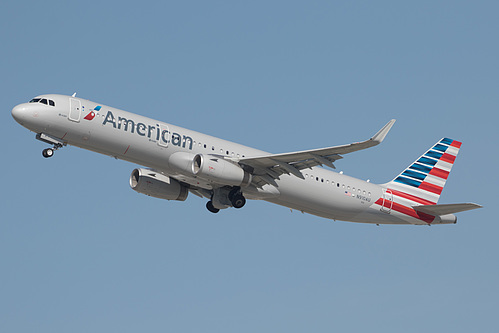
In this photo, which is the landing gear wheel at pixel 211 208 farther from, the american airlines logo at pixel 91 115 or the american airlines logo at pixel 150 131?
the american airlines logo at pixel 91 115

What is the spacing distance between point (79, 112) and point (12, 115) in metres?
3.42

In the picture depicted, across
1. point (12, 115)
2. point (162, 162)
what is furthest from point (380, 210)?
point (12, 115)

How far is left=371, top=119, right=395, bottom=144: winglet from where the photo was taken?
35.9 metres

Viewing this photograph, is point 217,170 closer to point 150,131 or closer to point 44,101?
point 150,131

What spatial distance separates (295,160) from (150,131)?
26.0ft

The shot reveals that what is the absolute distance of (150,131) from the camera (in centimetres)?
4019

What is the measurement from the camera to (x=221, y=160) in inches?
1612

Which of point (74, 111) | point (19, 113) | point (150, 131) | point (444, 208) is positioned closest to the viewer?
point (19, 113)

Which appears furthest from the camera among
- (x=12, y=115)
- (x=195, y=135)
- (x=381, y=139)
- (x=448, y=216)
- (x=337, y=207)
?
(x=448, y=216)

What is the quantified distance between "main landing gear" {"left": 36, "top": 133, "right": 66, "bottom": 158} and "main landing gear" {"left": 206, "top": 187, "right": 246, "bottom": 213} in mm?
9387

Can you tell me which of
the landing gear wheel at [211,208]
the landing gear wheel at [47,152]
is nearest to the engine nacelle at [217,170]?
the landing gear wheel at [211,208]

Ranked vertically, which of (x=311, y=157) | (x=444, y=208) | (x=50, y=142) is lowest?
(x=50, y=142)

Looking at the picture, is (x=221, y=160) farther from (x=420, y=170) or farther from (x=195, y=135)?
(x=420, y=170)

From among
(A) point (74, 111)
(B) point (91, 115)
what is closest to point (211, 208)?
(B) point (91, 115)
